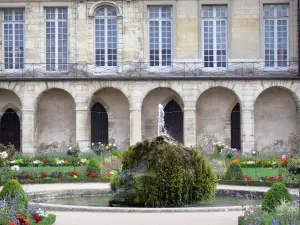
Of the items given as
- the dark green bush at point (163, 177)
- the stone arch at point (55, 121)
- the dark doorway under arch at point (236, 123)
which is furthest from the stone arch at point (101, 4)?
Result: the dark green bush at point (163, 177)

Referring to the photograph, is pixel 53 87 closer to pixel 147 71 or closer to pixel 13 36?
pixel 13 36

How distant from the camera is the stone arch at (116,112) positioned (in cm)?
3309

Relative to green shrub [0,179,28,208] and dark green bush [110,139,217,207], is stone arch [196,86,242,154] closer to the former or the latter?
dark green bush [110,139,217,207]

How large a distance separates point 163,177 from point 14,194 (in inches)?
141

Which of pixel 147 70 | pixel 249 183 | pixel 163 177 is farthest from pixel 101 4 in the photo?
A: pixel 163 177

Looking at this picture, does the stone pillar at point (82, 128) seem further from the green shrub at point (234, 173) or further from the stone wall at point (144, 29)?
the green shrub at point (234, 173)

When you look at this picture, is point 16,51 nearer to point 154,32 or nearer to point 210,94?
point 154,32

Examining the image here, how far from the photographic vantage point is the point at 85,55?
32.3 m

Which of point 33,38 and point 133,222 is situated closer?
point 133,222

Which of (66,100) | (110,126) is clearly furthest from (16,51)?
(110,126)

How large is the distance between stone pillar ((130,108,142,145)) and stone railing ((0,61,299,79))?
5.17 ft

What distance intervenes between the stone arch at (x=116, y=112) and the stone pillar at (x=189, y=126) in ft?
9.27

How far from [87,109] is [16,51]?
429 centimetres

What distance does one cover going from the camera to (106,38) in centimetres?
3269
